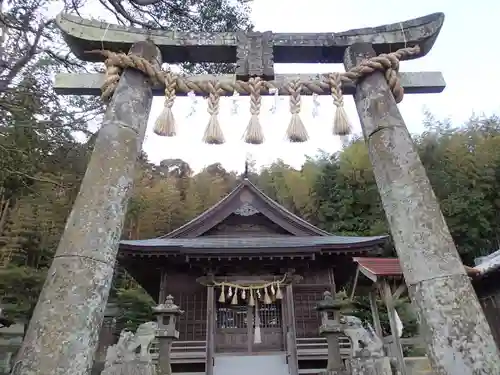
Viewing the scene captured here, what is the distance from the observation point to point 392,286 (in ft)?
27.1

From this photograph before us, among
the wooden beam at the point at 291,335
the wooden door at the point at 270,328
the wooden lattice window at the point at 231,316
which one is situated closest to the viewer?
the wooden beam at the point at 291,335

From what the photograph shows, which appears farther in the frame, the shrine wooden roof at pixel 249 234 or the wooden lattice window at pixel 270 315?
the shrine wooden roof at pixel 249 234

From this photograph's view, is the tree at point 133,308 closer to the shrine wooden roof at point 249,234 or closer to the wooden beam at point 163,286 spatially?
the shrine wooden roof at point 249,234

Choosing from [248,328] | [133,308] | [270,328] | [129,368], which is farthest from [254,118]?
[133,308]

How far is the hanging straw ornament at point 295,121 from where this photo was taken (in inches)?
99.3

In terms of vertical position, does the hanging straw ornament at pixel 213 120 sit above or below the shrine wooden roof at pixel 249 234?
below

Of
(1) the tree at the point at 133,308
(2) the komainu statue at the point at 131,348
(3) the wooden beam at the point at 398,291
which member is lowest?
(2) the komainu statue at the point at 131,348

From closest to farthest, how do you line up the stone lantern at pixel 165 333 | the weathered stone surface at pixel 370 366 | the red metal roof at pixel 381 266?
the weathered stone surface at pixel 370 366 → the stone lantern at pixel 165 333 → the red metal roof at pixel 381 266

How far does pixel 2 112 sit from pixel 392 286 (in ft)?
27.1

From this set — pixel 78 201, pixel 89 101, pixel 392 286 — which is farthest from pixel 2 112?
pixel 392 286

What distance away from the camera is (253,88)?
2.55 metres

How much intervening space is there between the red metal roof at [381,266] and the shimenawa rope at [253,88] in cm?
600

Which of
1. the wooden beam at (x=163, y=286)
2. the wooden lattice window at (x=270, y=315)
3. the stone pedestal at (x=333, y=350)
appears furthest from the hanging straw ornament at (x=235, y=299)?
the stone pedestal at (x=333, y=350)

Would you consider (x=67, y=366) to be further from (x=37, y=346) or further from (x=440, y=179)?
(x=440, y=179)
